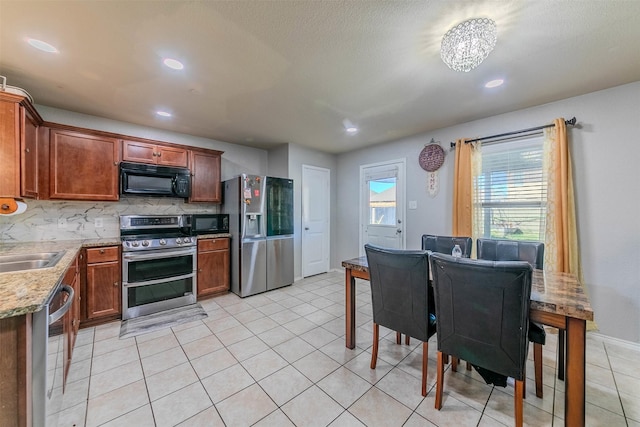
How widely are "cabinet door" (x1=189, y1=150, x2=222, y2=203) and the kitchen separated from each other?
32 cm

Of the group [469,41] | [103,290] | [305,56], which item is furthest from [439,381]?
[103,290]

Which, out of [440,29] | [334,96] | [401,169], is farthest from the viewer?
[401,169]

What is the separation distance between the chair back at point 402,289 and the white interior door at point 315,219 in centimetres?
278

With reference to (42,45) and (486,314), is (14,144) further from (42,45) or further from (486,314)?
(486,314)

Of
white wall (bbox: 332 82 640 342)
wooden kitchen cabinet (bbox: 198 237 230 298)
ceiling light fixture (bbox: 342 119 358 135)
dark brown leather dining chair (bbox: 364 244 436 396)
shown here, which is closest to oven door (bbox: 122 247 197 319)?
wooden kitchen cabinet (bbox: 198 237 230 298)

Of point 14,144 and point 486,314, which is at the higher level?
point 14,144

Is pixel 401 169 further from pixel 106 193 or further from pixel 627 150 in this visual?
pixel 106 193

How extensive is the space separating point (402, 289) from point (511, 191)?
2.20 meters

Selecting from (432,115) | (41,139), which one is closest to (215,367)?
(41,139)

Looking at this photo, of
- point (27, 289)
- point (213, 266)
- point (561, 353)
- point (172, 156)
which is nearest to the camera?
point (27, 289)

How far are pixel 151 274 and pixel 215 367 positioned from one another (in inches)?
64.0

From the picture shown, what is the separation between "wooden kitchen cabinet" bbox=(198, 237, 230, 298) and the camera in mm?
3541

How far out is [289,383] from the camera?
1881 mm

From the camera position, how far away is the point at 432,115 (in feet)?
10.2
